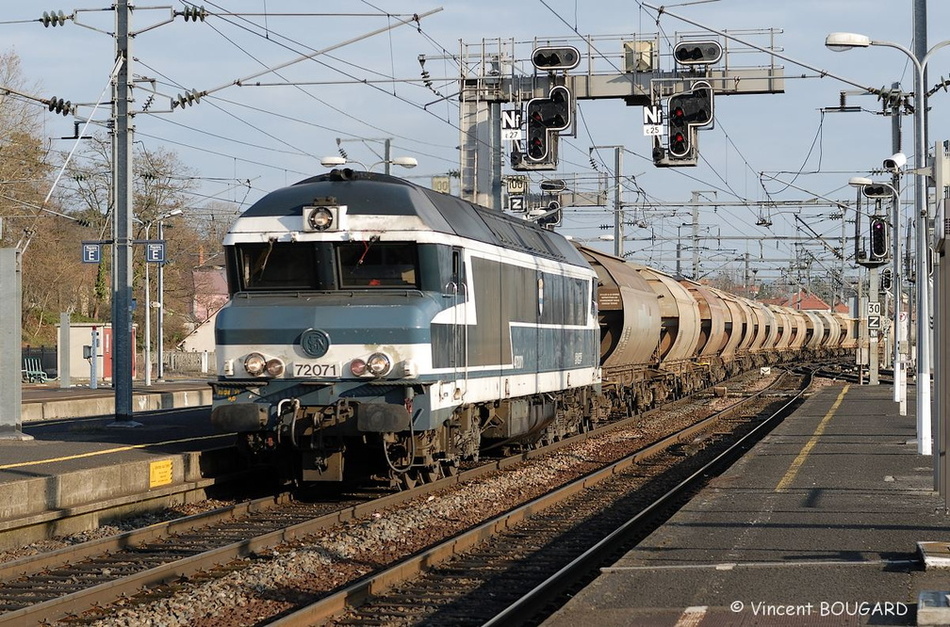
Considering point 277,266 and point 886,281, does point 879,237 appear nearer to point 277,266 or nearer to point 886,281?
point 886,281

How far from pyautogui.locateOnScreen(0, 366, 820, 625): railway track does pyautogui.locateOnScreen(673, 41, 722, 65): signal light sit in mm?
11901

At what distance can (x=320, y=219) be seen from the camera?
46.6 feet

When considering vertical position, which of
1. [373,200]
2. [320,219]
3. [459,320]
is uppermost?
[373,200]

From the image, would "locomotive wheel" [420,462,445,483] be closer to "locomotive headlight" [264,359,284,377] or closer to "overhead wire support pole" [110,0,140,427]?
"locomotive headlight" [264,359,284,377]

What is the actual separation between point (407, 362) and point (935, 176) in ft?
20.1

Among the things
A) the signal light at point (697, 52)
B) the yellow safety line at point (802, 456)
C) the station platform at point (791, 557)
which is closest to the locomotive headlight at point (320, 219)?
the station platform at point (791, 557)

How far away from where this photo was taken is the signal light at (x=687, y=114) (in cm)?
2436

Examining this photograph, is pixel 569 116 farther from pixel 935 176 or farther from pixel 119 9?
pixel 935 176

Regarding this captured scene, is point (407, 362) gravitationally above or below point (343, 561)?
above

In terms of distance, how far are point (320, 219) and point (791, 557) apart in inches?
263

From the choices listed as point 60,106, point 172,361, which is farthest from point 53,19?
point 172,361

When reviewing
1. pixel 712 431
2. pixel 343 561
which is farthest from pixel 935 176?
pixel 712 431

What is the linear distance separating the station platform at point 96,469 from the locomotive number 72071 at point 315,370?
2148 mm

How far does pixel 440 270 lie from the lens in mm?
14258
